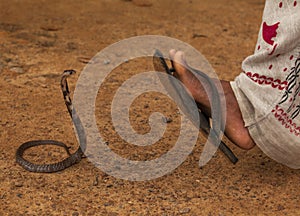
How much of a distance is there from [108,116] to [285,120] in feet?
3.18

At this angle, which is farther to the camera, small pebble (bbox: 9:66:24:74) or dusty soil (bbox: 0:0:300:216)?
small pebble (bbox: 9:66:24:74)

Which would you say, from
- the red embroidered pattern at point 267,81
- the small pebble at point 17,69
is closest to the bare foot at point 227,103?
the red embroidered pattern at point 267,81

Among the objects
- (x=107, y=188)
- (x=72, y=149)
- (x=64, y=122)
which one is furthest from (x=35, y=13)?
(x=107, y=188)

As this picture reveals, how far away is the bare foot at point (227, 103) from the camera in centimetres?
242

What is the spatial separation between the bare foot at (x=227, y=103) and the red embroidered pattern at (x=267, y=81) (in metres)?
0.13

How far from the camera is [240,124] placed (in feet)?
7.94

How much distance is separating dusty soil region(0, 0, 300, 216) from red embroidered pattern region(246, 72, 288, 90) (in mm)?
410

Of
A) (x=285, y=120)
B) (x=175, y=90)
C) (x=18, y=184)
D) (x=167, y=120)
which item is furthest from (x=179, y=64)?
(x=18, y=184)

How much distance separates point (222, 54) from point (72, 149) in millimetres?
1559

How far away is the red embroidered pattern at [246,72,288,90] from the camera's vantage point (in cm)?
228

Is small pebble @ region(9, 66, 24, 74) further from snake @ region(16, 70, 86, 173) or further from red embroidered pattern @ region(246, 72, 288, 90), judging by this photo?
red embroidered pattern @ region(246, 72, 288, 90)

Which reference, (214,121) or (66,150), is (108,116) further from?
(214,121)

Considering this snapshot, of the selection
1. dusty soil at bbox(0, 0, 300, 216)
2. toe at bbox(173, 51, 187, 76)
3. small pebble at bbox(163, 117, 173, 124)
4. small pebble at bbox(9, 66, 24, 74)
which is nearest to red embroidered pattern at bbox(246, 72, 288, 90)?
toe at bbox(173, 51, 187, 76)

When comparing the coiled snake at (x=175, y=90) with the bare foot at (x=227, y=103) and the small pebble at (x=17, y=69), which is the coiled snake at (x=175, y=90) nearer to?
the bare foot at (x=227, y=103)
